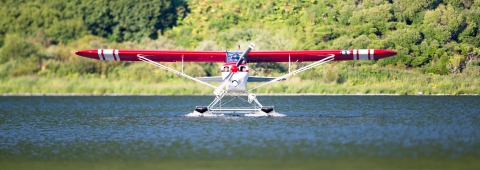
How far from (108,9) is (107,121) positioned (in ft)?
69.9

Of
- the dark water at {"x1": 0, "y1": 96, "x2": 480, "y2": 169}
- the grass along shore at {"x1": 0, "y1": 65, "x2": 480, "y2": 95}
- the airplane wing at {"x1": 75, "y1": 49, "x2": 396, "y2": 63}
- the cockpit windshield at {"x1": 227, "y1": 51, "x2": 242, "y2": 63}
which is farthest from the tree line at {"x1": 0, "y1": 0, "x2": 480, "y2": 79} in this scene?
the cockpit windshield at {"x1": 227, "y1": 51, "x2": 242, "y2": 63}

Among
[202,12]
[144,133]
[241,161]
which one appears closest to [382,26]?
[202,12]

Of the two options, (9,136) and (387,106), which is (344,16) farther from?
(9,136)

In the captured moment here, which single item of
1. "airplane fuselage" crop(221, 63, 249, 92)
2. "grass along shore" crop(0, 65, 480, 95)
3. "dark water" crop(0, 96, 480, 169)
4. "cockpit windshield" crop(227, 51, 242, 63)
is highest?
"cockpit windshield" crop(227, 51, 242, 63)

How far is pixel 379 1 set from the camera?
3684 centimetres

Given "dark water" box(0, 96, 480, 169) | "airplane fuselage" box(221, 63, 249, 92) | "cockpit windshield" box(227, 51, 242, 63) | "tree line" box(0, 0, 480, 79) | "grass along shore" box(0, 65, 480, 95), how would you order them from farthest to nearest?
"tree line" box(0, 0, 480, 79) < "grass along shore" box(0, 65, 480, 95) < "cockpit windshield" box(227, 51, 242, 63) < "airplane fuselage" box(221, 63, 249, 92) < "dark water" box(0, 96, 480, 169)

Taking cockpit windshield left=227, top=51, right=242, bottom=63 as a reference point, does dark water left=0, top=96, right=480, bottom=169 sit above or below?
below

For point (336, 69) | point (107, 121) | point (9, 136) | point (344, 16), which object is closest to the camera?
point (9, 136)

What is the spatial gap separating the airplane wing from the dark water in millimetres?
1400

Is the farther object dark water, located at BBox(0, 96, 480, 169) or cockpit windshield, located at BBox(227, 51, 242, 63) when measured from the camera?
cockpit windshield, located at BBox(227, 51, 242, 63)

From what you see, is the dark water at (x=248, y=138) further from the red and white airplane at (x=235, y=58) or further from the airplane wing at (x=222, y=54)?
the airplane wing at (x=222, y=54)

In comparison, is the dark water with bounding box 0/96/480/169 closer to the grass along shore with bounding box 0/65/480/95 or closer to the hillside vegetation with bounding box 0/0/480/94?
the grass along shore with bounding box 0/65/480/95

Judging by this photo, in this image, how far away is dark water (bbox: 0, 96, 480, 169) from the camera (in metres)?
13.7

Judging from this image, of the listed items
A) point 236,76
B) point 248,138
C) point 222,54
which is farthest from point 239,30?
point 248,138
